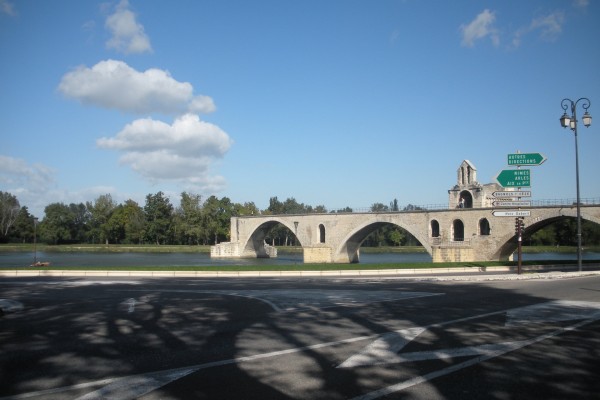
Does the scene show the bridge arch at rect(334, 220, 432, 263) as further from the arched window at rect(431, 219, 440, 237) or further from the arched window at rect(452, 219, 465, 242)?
the arched window at rect(452, 219, 465, 242)

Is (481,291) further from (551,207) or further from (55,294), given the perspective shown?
(551,207)

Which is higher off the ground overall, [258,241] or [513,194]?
[513,194]

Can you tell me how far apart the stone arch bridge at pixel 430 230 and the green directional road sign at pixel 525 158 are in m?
24.9

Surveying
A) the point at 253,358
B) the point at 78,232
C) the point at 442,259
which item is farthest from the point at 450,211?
the point at 78,232

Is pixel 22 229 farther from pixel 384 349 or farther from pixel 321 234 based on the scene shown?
pixel 384 349

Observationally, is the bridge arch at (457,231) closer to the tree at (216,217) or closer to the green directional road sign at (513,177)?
the green directional road sign at (513,177)

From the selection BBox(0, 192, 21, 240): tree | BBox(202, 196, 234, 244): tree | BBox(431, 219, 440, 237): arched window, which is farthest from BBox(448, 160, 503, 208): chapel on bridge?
BBox(0, 192, 21, 240): tree

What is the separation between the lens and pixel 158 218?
105500 mm

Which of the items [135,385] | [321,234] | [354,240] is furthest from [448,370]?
[321,234]

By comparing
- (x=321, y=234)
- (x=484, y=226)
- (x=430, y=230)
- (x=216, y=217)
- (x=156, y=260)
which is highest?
(x=216, y=217)

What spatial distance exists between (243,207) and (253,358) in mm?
106991

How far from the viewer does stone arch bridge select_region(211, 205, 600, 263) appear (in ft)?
156

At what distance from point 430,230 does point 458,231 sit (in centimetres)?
291

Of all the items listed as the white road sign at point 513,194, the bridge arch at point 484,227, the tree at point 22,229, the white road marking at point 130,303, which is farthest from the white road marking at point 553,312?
the tree at point 22,229
